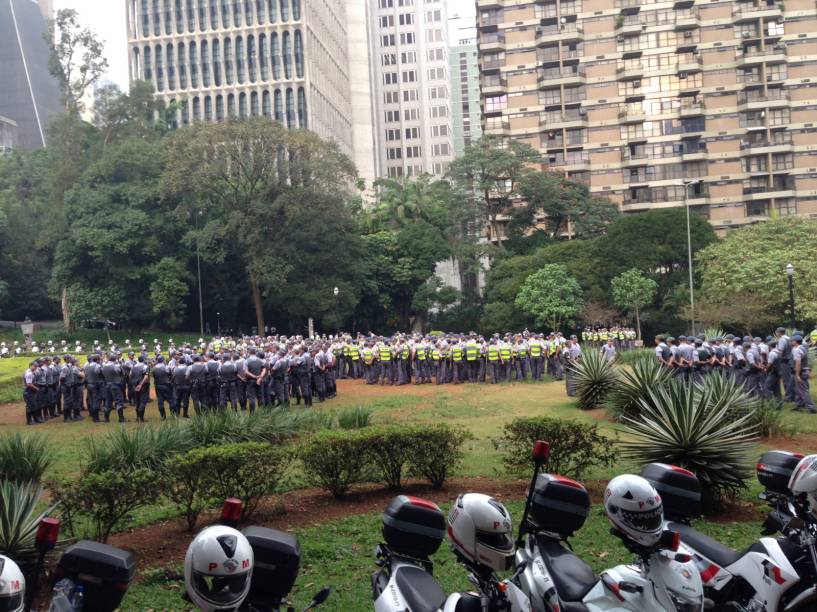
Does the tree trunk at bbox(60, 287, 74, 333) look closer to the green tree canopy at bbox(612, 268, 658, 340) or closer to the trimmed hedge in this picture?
the green tree canopy at bbox(612, 268, 658, 340)

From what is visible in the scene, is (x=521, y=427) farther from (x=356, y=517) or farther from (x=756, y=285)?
(x=756, y=285)

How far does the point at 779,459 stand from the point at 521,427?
4692mm

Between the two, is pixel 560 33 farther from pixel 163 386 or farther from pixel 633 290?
pixel 163 386

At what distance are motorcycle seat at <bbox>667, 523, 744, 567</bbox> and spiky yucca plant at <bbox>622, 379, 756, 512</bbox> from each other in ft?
13.4

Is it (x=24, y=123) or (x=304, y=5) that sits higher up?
(x=304, y=5)

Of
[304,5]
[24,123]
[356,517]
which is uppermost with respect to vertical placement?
[304,5]

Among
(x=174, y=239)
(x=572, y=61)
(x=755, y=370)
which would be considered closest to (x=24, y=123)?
(x=174, y=239)

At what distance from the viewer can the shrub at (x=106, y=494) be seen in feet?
26.3

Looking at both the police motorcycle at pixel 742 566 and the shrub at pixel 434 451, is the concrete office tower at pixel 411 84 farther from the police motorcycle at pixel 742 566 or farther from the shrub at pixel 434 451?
the police motorcycle at pixel 742 566

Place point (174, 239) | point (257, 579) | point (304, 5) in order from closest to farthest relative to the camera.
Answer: point (257, 579) < point (174, 239) < point (304, 5)

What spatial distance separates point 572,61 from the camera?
68.8 meters

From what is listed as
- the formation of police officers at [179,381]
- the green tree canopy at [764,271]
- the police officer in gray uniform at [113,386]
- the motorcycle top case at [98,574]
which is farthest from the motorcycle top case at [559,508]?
the green tree canopy at [764,271]

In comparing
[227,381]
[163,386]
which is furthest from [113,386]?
[227,381]

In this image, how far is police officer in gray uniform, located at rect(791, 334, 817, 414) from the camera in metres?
17.9
